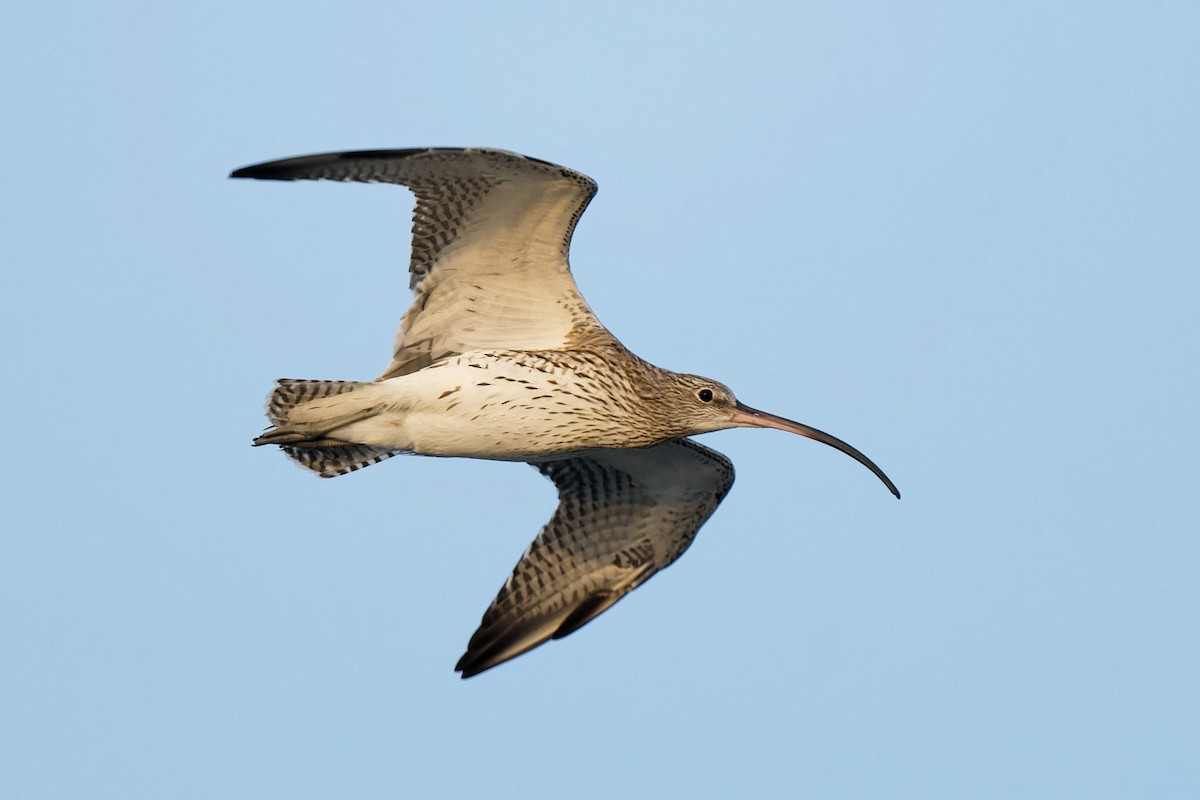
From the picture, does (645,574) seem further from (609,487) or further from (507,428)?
(507,428)

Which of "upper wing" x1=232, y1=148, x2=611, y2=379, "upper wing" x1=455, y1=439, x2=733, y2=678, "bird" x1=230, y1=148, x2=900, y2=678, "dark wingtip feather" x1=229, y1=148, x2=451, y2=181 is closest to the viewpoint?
"dark wingtip feather" x1=229, y1=148, x2=451, y2=181

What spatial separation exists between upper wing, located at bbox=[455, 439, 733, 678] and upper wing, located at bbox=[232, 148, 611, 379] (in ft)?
4.70

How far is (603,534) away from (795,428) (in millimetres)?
1924

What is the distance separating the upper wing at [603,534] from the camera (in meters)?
14.2

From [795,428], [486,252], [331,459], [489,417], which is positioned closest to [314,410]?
[331,459]

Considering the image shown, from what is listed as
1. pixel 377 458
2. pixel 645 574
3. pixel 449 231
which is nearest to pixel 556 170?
pixel 449 231

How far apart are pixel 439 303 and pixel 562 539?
2.45 meters

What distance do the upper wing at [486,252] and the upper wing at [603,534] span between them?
1.43 m

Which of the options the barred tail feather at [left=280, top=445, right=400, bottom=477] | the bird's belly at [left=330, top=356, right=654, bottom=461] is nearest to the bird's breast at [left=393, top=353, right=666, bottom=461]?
the bird's belly at [left=330, top=356, right=654, bottom=461]

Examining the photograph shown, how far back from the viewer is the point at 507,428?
41.8 ft

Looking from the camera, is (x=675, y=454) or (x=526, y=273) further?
(x=675, y=454)

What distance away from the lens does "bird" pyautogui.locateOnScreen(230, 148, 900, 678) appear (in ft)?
41.5

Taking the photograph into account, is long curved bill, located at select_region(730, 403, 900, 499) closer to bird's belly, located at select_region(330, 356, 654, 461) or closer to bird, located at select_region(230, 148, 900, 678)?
bird, located at select_region(230, 148, 900, 678)

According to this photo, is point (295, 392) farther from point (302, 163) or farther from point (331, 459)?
point (302, 163)
